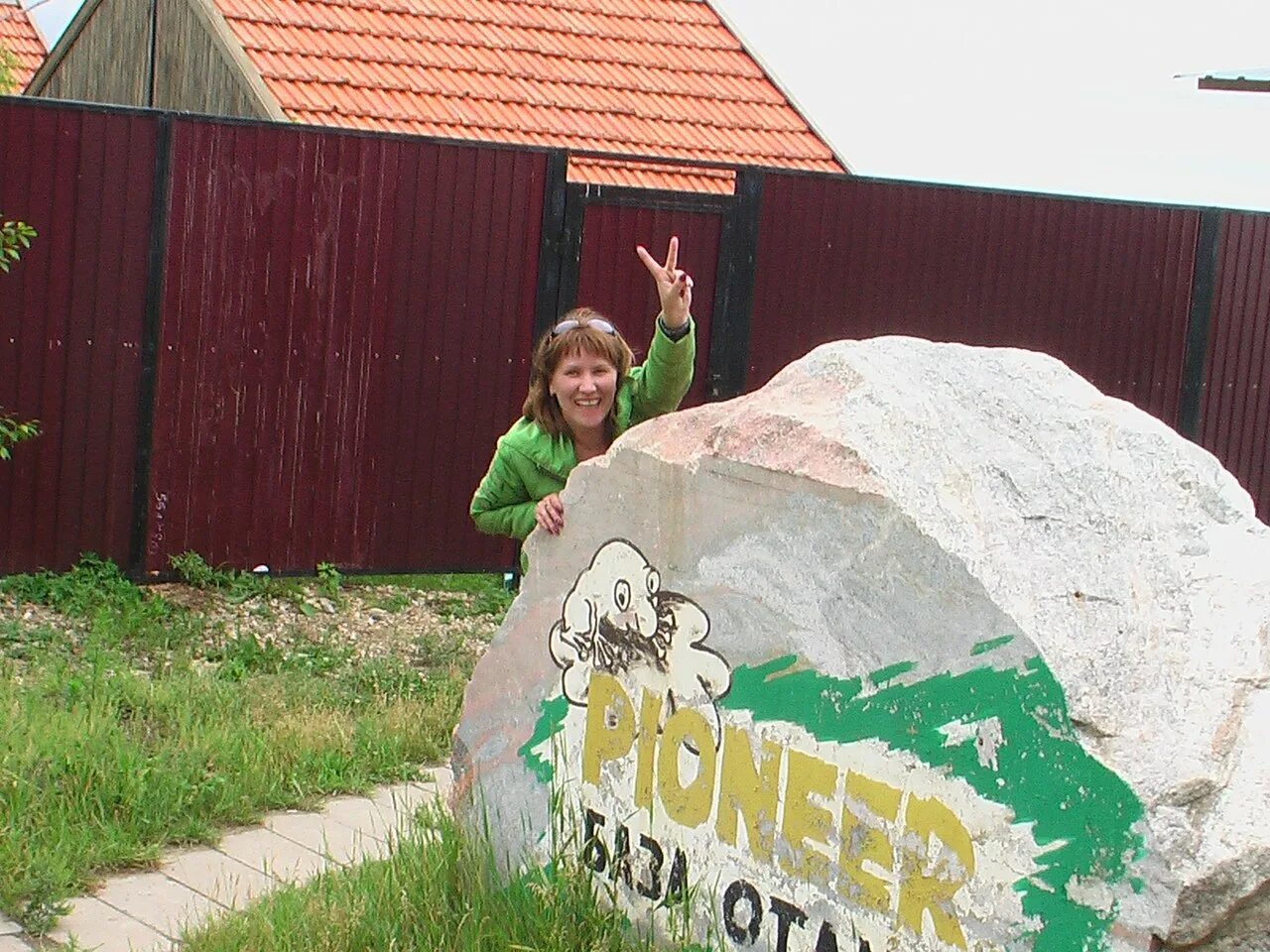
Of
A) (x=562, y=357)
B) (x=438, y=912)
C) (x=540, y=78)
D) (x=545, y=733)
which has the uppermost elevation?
(x=540, y=78)

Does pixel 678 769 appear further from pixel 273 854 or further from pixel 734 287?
pixel 734 287

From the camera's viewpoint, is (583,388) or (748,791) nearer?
(748,791)

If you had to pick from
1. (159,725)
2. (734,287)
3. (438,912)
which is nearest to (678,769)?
(438,912)

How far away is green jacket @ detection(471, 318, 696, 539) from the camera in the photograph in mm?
4656

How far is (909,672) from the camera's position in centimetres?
319

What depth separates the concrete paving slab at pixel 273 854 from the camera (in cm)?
470

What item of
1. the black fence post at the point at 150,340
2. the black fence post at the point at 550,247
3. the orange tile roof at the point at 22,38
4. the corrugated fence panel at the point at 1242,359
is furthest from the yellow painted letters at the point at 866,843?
the orange tile roof at the point at 22,38

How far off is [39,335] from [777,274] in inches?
148

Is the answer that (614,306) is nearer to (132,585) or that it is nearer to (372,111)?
(132,585)

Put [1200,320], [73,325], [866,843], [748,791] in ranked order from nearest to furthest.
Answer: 1. [866,843]
2. [748,791]
3. [73,325]
4. [1200,320]

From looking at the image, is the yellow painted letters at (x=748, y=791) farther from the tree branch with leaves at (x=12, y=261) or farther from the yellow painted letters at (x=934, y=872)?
the tree branch with leaves at (x=12, y=261)

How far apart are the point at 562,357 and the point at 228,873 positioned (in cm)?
159

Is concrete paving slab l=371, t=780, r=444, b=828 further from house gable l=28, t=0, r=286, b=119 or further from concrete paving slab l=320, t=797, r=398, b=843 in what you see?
house gable l=28, t=0, r=286, b=119

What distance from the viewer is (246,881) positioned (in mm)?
4617
